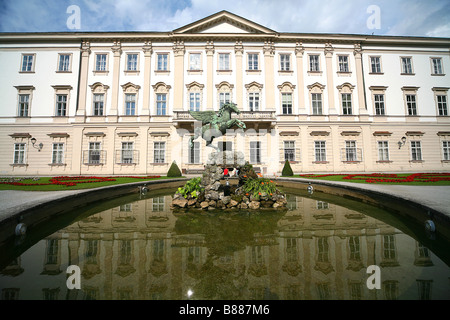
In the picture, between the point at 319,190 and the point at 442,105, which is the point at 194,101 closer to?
the point at 319,190

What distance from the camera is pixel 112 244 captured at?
3340 mm

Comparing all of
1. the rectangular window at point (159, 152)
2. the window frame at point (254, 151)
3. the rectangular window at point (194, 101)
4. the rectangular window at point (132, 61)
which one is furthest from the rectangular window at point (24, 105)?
the window frame at point (254, 151)

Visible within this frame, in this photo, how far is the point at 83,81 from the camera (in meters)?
19.2

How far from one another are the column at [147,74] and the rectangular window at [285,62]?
14.3 meters

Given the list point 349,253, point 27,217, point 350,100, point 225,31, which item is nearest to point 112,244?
point 27,217

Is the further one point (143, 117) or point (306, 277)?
point (143, 117)

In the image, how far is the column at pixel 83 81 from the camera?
1883 centimetres

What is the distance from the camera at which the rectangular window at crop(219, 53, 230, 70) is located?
781 inches

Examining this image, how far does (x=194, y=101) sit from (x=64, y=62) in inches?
586

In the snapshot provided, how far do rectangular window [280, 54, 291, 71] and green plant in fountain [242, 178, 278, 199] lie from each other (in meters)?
18.0

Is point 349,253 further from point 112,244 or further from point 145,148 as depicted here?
point 145,148

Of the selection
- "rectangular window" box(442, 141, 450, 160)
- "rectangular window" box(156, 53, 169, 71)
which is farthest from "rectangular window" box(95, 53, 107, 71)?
"rectangular window" box(442, 141, 450, 160)

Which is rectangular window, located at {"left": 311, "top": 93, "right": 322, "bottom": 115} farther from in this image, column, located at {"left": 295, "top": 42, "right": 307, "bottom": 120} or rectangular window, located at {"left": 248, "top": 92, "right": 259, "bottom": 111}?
rectangular window, located at {"left": 248, "top": 92, "right": 259, "bottom": 111}
